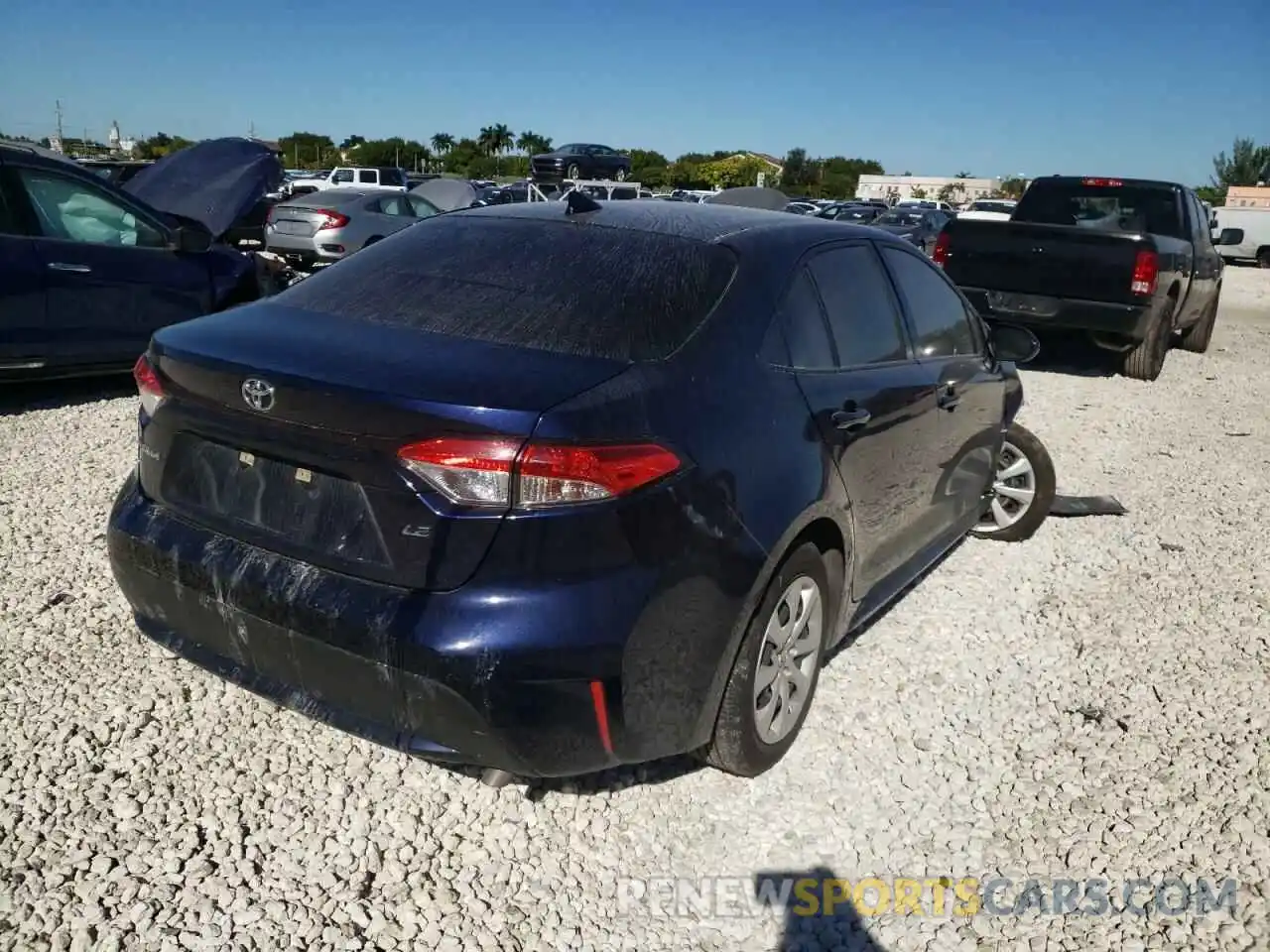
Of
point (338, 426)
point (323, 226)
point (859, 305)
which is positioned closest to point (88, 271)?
point (338, 426)

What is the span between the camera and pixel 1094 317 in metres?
9.21

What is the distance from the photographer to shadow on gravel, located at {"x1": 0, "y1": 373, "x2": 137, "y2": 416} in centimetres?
670

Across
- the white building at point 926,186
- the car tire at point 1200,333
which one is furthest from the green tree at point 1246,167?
the car tire at point 1200,333

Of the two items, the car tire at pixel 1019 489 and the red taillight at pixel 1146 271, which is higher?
the red taillight at pixel 1146 271

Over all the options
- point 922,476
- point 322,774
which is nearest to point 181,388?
point 322,774

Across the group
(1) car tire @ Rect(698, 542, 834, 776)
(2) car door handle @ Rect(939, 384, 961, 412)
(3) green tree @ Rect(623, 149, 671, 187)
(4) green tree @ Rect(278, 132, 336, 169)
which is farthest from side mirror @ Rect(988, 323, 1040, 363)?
(4) green tree @ Rect(278, 132, 336, 169)

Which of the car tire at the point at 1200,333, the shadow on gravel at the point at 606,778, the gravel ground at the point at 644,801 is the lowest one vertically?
the gravel ground at the point at 644,801

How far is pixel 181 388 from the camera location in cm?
260

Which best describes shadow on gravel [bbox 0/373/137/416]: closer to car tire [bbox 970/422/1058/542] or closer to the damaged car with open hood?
the damaged car with open hood

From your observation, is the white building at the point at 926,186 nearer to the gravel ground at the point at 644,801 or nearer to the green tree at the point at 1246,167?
the green tree at the point at 1246,167

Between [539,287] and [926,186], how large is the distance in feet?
280

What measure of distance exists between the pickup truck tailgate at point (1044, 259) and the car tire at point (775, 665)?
7.24 metres

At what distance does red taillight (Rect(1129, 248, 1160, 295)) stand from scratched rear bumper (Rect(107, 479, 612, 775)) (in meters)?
8.31

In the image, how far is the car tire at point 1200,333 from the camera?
12.2 meters
